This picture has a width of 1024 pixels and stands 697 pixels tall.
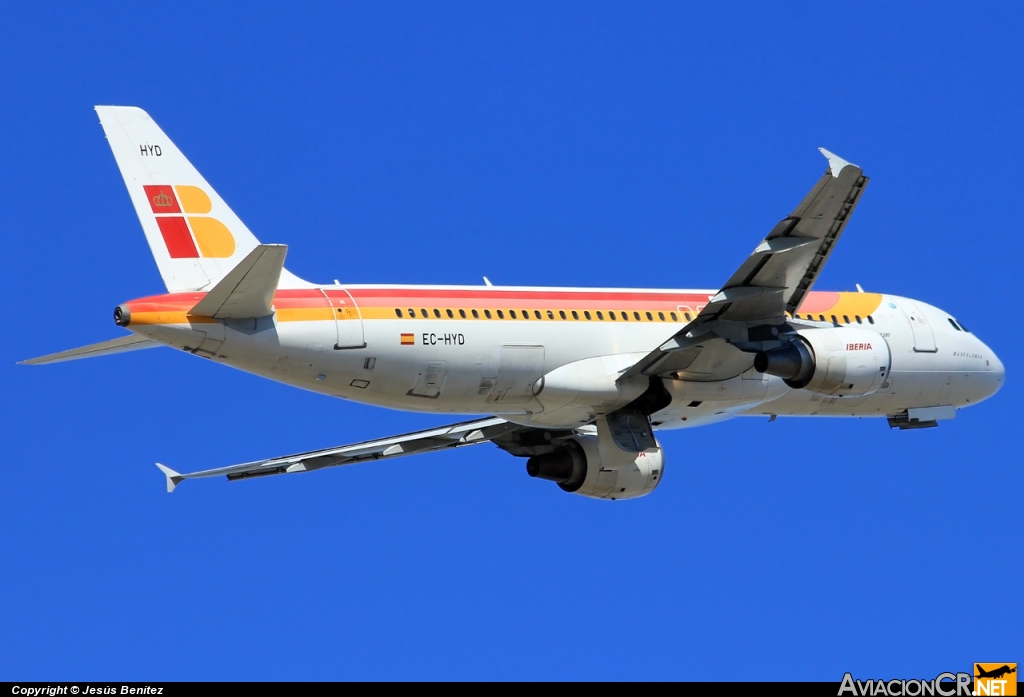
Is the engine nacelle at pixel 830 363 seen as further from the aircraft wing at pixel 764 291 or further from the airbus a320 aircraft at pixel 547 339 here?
the aircraft wing at pixel 764 291

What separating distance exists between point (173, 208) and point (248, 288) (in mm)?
3182

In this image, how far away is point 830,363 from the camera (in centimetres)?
3247

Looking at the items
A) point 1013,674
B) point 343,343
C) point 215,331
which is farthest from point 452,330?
point 1013,674

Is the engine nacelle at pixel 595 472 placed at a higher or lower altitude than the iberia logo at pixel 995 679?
higher

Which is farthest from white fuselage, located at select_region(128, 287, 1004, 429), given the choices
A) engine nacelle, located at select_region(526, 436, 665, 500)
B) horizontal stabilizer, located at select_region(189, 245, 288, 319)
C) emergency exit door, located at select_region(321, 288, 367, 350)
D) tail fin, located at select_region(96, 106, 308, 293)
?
tail fin, located at select_region(96, 106, 308, 293)

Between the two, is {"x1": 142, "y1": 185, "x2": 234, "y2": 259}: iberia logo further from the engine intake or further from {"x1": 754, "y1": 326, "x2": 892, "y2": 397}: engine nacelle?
{"x1": 754, "y1": 326, "x2": 892, "y2": 397}: engine nacelle

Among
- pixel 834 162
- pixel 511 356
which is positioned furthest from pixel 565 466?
pixel 834 162

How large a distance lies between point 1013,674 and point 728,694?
6270mm

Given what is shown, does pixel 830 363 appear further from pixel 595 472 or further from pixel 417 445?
pixel 417 445

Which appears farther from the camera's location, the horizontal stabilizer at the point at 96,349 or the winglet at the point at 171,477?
the winglet at the point at 171,477

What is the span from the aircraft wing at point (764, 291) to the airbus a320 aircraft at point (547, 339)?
0.04 meters

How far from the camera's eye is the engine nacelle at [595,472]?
3678 centimetres

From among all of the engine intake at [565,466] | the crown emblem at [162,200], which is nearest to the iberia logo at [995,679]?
the engine intake at [565,466]

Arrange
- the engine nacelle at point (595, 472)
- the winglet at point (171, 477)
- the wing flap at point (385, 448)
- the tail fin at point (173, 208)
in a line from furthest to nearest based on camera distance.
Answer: the wing flap at point (385, 448) < the engine nacelle at point (595, 472) < the winglet at point (171, 477) < the tail fin at point (173, 208)
